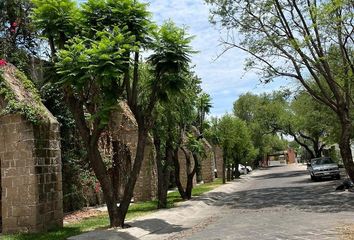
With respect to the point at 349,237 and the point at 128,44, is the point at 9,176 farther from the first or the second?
the point at 349,237

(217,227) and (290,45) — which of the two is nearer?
(217,227)

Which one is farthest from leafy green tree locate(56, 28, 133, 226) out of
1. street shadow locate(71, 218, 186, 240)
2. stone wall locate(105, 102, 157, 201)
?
stone wall locate(105, 102, 157, 201)

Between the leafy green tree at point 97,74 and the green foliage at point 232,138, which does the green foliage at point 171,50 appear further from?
the green foliage at point 232,138

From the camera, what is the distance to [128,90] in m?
14.7

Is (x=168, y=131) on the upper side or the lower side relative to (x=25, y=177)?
upper

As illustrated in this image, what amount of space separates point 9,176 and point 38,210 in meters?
1.49

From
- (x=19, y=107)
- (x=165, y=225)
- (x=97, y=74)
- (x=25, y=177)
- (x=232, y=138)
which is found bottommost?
(x=165, y=225)

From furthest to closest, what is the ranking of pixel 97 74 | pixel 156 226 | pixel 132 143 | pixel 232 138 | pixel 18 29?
1. pixel 232 138
2. pixel 132 143
3. pixel 18 29
4. pixel 156 226
5. pixel 97 74

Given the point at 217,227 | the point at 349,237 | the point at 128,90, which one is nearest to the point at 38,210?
the point at 128,90

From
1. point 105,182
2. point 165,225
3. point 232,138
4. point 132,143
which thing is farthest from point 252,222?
point 232,138

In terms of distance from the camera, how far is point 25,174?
46.7 feet

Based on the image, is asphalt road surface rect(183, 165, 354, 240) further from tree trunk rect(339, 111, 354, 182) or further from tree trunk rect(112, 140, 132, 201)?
tree trunk rect(112, 140, 132, 201)

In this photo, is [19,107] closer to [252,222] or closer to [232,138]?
[252,222]

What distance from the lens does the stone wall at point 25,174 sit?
14.1 m
